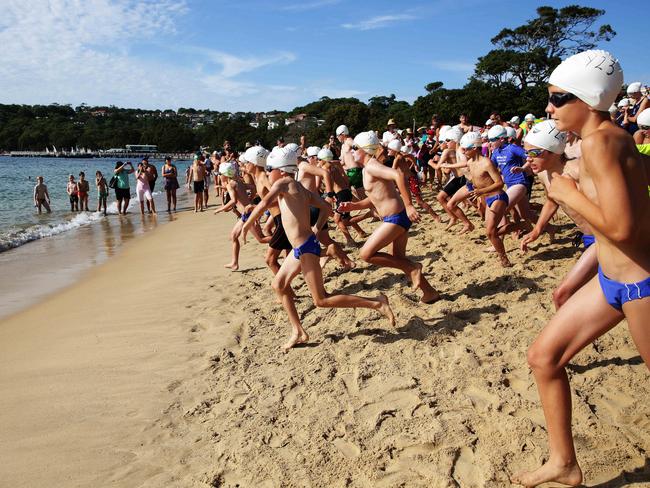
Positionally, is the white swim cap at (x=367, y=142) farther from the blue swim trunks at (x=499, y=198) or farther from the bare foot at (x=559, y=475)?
the bare foot at (x=559, y=475)

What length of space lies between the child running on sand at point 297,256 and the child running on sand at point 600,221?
2345 mm

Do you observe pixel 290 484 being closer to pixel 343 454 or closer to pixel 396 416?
pixel 343 454

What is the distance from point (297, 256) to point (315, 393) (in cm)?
132

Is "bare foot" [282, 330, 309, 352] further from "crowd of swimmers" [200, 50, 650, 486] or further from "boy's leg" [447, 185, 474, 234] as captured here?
"boy's leg" [447, 185, 474, 234]

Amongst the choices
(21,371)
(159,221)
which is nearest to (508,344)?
(21,371)

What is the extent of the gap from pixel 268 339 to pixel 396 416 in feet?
6.18

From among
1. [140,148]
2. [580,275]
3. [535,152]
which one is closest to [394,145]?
[535,152]

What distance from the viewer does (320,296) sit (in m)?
4.51

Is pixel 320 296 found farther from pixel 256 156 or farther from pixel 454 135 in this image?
pixel 454 135

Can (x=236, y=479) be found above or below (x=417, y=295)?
below

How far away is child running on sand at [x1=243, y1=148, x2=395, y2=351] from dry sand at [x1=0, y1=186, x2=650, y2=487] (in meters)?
0.27

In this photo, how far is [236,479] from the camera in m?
2.95

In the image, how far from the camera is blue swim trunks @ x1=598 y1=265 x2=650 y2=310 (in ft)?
6.70

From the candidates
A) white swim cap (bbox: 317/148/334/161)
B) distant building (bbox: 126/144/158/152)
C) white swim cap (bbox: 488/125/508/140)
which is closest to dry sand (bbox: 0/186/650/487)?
white swim cap (bbox: 488/125/508/140)
